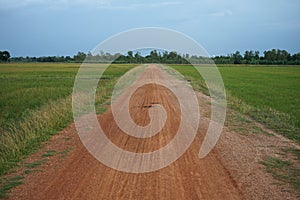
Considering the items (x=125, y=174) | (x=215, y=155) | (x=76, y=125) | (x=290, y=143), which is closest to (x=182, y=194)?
(x=125, y=174)

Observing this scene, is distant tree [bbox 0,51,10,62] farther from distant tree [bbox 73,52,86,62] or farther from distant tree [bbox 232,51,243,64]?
distant tree [bbox 232,51,243,64]

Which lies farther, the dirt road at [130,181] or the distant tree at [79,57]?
the distant tree at [79,57]

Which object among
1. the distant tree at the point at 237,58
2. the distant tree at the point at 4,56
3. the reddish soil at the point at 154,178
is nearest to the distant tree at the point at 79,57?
the distant tree at the point at 4,56

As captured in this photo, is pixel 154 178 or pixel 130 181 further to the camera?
pixel 154 178

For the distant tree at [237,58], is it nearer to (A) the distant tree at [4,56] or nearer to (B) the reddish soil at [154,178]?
(A) the distant tree at [4,56]

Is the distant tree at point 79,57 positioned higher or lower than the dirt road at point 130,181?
higher

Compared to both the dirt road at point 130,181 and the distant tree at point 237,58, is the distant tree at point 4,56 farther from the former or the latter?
the dirt road at point 130,181

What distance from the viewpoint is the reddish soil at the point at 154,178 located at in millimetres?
4562

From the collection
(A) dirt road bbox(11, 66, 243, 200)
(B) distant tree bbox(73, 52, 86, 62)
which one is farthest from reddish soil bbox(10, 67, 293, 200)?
(B) distant tree bbox(73, 52, 86, 62)

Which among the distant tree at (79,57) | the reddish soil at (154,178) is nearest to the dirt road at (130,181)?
the reddish soil at (154,178)

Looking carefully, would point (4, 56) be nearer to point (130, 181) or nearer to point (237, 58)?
point (237, 58)

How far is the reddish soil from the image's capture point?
4562 mm

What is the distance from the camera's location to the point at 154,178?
514 cm

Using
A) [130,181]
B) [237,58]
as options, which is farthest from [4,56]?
[130,181]
